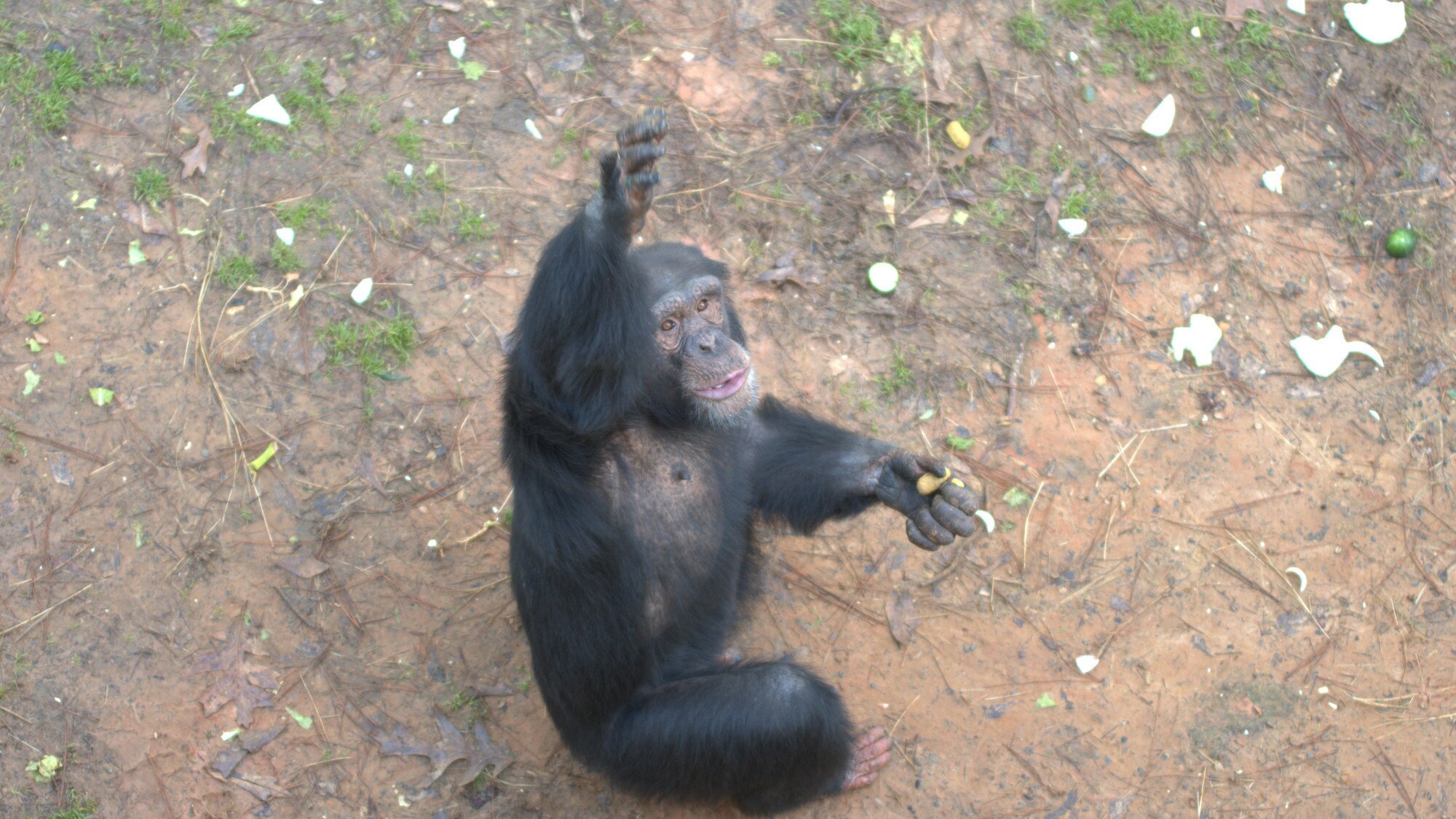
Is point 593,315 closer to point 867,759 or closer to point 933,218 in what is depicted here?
point 867,759

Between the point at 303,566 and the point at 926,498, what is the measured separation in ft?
11.1

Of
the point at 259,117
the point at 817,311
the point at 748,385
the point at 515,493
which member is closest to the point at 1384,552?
the point at 817,311

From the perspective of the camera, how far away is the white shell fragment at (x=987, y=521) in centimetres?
612

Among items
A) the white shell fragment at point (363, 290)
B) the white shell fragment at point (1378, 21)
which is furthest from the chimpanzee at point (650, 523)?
the white shell fragment at point (1378, 21)

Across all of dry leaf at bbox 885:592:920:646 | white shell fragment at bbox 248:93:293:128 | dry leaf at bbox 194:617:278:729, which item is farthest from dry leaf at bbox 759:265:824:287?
dry leaf at bbox 194:617:278:729

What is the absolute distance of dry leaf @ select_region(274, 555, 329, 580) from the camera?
575 cm

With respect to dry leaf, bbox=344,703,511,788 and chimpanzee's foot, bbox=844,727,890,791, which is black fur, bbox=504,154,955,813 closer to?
chimpanzee's foot, bbox=844,727,890,791

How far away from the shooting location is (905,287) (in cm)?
679

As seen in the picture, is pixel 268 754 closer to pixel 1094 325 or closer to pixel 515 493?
pixel 515 493

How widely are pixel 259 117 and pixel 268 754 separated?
4075 mm

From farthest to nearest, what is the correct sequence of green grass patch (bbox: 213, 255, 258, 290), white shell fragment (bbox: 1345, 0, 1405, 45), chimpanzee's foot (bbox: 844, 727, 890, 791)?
1. white shell fragment (bbox: 1345, 0, 1405, 45)
2. green grass patch (bbox: 213, 255, 258, 290)
3. chimpanzee's foot (bbox: 844, 727, 890, 791)

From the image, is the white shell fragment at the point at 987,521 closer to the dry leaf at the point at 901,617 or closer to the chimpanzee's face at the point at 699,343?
the dry leaf at the point at 901,617

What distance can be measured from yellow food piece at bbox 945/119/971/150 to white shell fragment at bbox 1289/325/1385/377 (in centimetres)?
243

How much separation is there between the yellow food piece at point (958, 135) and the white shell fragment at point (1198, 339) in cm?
184
